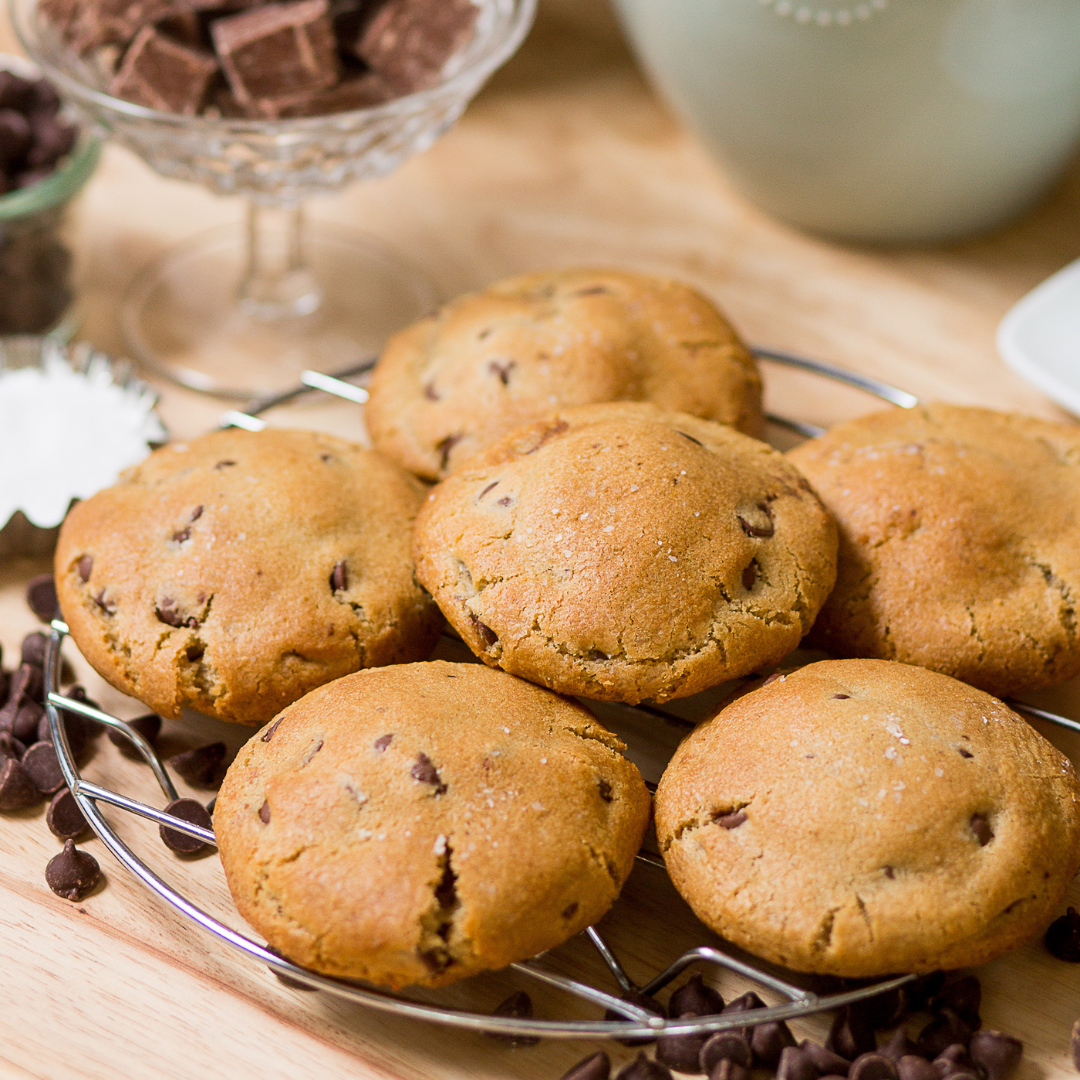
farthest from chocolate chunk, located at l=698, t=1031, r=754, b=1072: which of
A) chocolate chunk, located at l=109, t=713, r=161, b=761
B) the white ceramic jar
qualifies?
the white ceramic jar

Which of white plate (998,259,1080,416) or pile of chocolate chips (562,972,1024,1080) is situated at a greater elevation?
white plate (998,259,1080,416)

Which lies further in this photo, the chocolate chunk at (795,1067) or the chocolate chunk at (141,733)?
the chocolate chunk at (141,733)

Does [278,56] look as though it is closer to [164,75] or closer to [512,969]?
[164,75]

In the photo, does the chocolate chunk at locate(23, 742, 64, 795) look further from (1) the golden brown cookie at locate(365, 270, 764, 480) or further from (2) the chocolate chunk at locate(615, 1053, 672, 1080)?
(2) the chocolate chunk at locate(615, 1053, 672, 1080)

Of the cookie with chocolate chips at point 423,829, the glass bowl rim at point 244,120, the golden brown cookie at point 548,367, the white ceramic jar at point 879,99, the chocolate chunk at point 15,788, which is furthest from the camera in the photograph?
the white ceramic jar at point 879,99

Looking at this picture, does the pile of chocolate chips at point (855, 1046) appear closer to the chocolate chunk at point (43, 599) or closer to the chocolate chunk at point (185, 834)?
the chocolate chunk at point (185, 834)

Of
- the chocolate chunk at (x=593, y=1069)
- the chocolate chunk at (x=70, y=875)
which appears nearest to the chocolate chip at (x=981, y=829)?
the chocolate chunk at (x=593, y=1069)

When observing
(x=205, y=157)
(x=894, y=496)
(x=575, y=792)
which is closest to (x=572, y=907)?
(x=575, y=792)

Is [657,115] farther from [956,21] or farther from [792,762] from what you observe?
[792,762]
